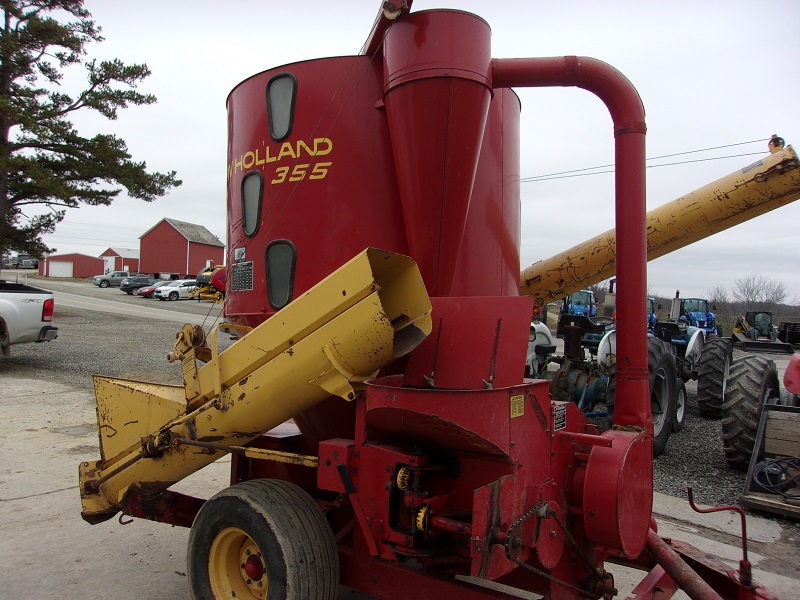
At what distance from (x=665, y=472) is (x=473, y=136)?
5194 millimetres

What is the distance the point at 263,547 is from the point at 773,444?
523cm

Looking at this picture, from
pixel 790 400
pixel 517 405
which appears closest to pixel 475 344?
pixel 517 405

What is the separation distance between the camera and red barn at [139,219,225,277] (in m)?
62.2

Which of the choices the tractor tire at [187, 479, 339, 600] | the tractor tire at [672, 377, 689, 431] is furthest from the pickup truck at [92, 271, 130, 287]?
the tractor tire at [187, 479, 339, 600]

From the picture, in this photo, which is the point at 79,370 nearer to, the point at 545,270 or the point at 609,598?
the point at 545,270

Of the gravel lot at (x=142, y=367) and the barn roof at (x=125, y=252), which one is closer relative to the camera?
the gravel lot at (x=142, y=367)

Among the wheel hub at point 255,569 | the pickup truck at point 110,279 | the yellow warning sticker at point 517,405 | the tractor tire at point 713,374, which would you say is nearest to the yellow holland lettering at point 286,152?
the yellow warning sticker at point 517,405

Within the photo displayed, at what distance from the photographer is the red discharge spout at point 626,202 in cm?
317

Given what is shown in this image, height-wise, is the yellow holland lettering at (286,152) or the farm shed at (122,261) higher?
the farm shed at (122,261)

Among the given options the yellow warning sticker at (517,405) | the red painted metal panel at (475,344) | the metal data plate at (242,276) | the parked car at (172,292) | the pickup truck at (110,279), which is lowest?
the yellow warning sticker at (517,405)

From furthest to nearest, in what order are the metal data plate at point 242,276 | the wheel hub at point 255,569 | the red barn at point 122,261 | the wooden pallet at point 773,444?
the red barn at point 122,261 < the wooden pallet at point 773,444 < the metal data plate at point 242,276 < the wheel hub at point 255,569

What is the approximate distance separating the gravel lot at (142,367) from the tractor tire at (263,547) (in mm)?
1524

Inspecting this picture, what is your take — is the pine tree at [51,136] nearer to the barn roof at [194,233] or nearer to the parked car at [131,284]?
the parked car at [131,284]

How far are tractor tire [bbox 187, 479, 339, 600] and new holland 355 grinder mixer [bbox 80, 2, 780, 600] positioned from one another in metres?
0.01
